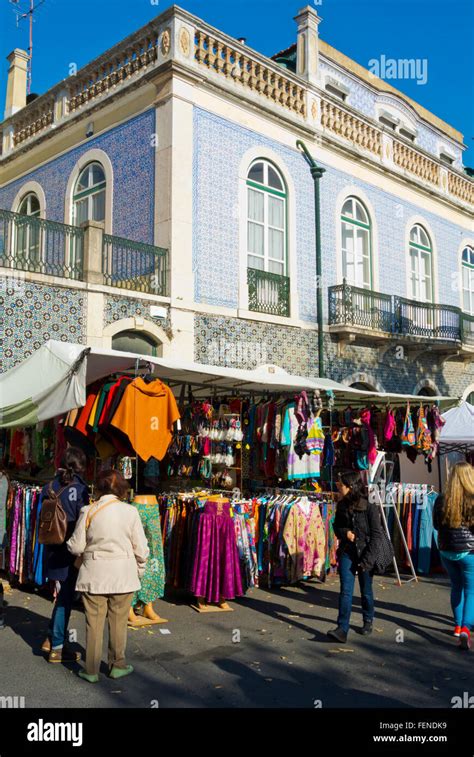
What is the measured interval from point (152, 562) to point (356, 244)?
37.2 feet

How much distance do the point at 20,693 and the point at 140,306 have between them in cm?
797

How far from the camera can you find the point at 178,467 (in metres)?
8.52

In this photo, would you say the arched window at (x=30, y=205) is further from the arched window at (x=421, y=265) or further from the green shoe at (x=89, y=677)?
the green shoe at (x=89, y=677)

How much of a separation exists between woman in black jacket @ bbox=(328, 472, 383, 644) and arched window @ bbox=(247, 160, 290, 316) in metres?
7.72

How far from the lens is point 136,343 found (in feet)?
38.9

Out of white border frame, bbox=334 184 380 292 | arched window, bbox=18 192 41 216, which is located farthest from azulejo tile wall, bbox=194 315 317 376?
arched window, bbox=18 192 41 216

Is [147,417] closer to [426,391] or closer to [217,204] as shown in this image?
[217,204]

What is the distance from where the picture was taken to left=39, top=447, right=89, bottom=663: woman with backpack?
205 inches

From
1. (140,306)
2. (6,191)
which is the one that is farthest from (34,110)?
(140,306)

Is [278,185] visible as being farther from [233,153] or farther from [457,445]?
[457,445]

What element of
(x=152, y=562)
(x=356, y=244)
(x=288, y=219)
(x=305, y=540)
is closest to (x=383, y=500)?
(x=305, y=540)

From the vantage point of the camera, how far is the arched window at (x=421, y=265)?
17859mm

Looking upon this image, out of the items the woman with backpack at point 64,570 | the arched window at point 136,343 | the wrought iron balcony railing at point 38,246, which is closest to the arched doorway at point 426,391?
the arched window at point 136,343

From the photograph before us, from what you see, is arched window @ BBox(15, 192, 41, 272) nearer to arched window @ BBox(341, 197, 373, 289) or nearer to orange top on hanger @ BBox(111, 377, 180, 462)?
orange top on hanger @ BBox(111, 377, 180, 462)
